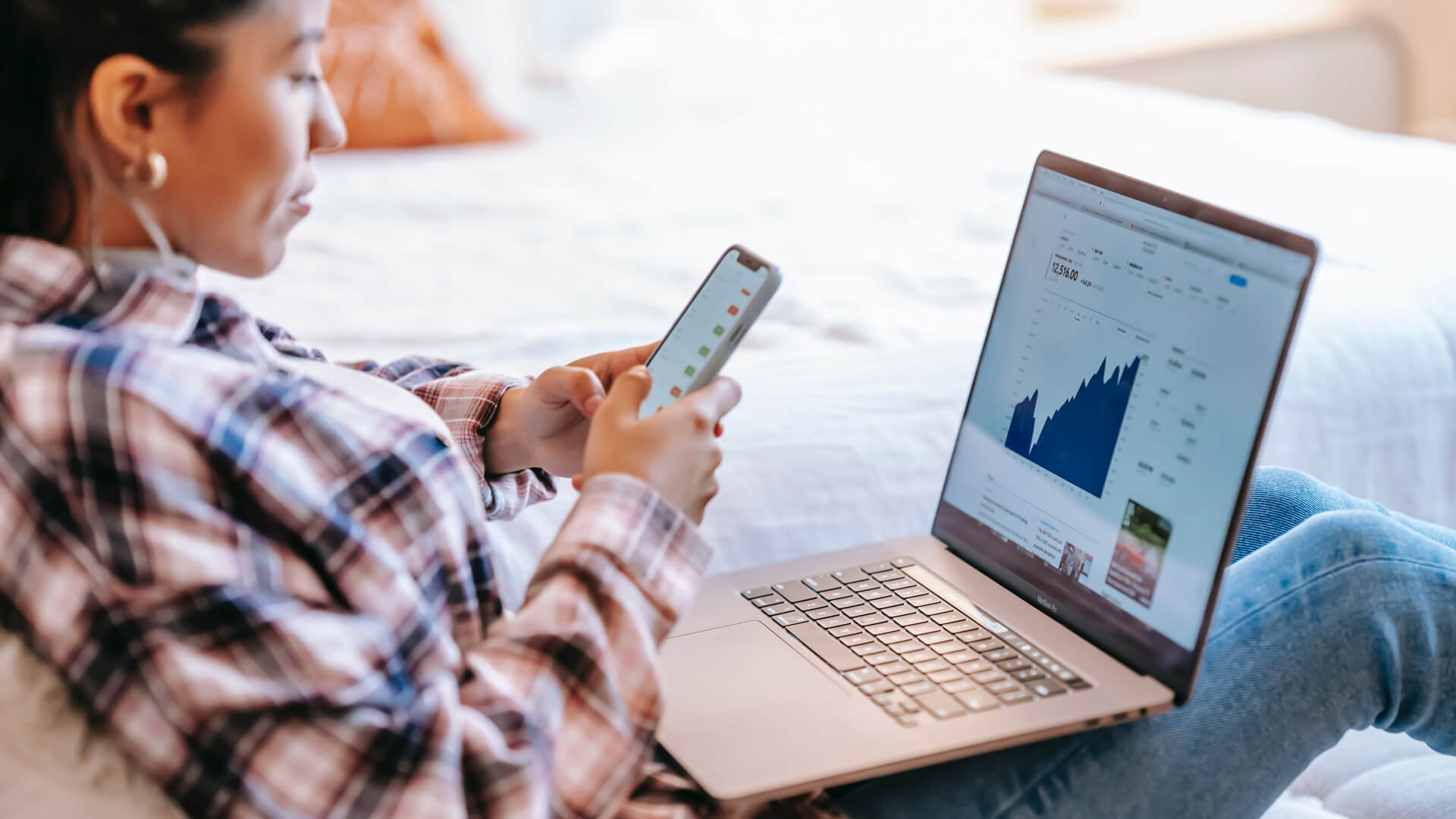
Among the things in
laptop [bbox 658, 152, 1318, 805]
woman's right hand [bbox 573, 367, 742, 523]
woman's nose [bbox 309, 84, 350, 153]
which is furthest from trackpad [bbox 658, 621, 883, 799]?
woman's nose [bbox 309, 84, 350, 153]

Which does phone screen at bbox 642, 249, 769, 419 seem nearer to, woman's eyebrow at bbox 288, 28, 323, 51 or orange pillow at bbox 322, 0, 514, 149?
woman's eyebrow at bbox 288, 28, 323, 51

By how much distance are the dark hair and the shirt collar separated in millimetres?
29

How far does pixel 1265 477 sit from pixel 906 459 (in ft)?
0.97

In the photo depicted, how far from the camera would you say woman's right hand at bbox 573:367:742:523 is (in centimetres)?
67

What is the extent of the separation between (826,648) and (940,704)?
0.09 m

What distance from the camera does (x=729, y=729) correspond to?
2.28 feet

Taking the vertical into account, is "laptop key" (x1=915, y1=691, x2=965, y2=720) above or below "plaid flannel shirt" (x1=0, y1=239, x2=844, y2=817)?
below

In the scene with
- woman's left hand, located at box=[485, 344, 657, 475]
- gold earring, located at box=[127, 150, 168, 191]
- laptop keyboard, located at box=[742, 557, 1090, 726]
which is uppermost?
gold earring, located at box=[127, 150, 168, 191]

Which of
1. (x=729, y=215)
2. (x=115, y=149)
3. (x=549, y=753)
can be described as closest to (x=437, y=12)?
(x=729, y=215)

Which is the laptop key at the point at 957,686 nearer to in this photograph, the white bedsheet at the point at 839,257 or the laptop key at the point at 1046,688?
the laptop key at the point at 1046,688

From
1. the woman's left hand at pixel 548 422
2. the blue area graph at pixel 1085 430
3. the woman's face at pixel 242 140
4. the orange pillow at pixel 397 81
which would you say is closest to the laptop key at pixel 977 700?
the blue area graph at pixel 1085 430

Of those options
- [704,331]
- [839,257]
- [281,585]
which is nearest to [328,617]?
[281,585]

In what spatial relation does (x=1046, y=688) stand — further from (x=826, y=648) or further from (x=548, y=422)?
(x=548, y=422)

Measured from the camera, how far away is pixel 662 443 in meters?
0.67
